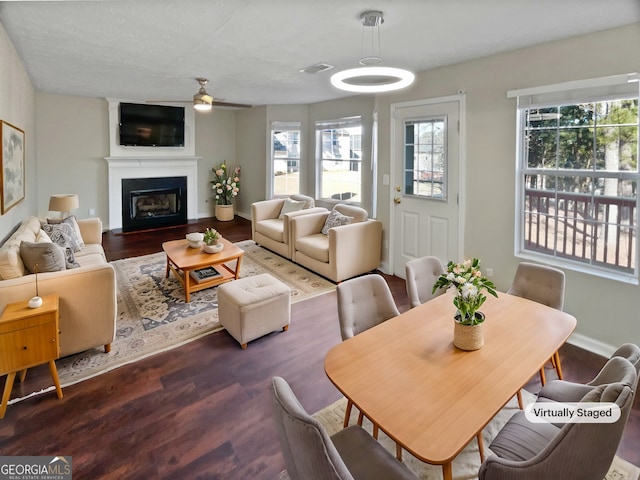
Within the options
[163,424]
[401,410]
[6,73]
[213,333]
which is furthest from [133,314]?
[401,410]

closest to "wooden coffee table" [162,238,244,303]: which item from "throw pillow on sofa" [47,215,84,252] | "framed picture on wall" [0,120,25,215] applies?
"throw pillow on sofa" [47,215,84,252]

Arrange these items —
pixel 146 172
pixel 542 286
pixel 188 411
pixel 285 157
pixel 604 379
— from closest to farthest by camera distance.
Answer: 1. pixel 604 379
2. pixel 188 411
3. pixel 542 286
4. pixel 146 172
5. pixel 285 157

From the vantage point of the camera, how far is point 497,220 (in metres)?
3.63

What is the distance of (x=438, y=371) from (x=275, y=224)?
448 centimetres

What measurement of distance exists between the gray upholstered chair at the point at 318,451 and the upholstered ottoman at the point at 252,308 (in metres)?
1.64

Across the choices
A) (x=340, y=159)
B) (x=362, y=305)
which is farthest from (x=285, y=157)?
(x=362, y=305)

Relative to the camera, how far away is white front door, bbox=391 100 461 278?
13.1ft

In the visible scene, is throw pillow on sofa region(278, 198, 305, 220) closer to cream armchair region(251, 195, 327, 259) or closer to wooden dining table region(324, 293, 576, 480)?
cream armchair region(251, 195, 327, 259)

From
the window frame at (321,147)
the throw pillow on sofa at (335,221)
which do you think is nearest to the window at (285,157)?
the window frame at (321,147)

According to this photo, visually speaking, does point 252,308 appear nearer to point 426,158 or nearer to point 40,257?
point 40,257

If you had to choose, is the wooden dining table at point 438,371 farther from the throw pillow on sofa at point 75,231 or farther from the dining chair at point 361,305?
the throw pillow on sofa at point 75,231

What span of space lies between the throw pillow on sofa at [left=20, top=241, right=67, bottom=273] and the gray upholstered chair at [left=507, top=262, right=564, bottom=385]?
3487mm

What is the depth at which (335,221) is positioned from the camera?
16.6 feet

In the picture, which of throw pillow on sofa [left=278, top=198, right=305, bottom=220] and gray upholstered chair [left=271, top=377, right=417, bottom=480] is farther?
throw pillow on sofa [left=278, top=198, right=305, bottom=220]
